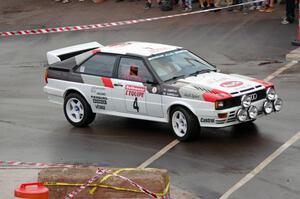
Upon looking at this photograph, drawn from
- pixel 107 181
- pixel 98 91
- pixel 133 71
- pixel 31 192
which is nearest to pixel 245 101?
pixel 133 71

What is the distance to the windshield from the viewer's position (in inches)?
514

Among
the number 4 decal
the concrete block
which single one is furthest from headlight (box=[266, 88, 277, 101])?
the concrete block

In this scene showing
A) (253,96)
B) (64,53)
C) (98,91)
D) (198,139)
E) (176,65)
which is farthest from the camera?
(64,53)

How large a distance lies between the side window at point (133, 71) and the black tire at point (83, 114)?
1012 millimetres

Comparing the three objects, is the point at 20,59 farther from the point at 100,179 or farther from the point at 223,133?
the point at 100,179

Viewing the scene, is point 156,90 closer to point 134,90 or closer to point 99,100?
point 134,90

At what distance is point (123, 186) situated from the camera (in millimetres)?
8781

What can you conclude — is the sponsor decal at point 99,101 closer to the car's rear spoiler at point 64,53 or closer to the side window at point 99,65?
the side window at point 99,65

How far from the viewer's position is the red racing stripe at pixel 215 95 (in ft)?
39.5

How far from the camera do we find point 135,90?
43.1 ft

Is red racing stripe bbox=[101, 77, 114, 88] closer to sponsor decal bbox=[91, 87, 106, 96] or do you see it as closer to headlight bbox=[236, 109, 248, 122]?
sponsor decal bbox=[91, 87, 106, 96]

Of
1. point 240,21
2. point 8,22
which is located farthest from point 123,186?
point 8,22

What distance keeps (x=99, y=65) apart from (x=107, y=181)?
17.5 ft

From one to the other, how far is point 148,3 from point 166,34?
4231 millimetres
